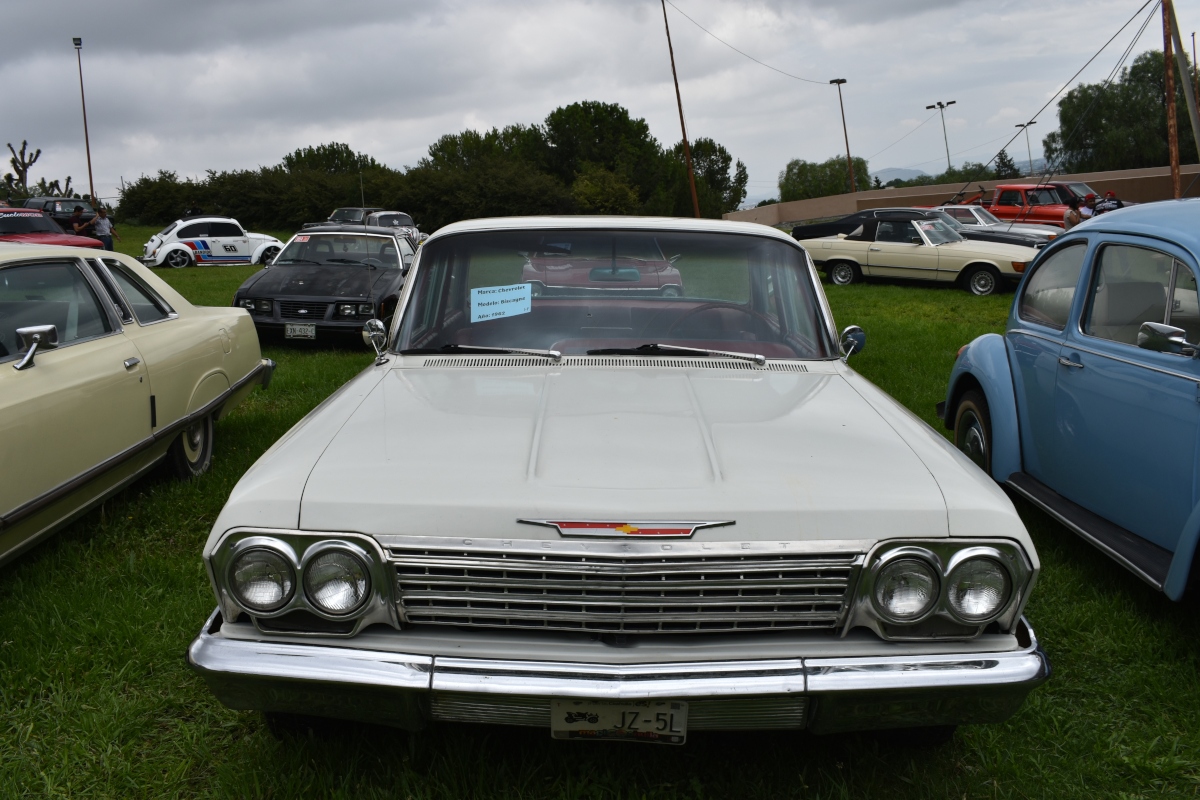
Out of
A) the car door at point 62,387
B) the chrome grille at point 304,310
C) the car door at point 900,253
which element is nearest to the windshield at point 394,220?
the car door at point 900,253

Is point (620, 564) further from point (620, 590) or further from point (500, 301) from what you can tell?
point (500, 301)

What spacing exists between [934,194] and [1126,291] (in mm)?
43598

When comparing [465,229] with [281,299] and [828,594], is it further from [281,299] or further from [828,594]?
[281,299]

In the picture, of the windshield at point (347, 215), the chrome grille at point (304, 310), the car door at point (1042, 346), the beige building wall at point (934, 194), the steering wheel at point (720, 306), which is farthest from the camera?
the beige building wall at point (934, 194)

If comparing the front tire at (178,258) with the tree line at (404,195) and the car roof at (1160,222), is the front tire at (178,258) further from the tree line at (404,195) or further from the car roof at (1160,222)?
the car roof at (1160,222)

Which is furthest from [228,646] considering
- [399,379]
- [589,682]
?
[399,379]

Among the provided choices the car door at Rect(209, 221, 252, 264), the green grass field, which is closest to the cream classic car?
the green grass field

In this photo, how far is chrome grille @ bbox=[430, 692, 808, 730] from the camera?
212 cm

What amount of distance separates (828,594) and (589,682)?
0.60 m

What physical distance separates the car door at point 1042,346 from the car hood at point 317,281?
24.2ft

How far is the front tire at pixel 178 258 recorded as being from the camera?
73.5 ft

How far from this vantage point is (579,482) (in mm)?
2273

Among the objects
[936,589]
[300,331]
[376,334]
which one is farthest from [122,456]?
[300,331]

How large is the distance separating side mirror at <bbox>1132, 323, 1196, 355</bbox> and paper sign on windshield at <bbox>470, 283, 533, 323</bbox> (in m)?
2.34
